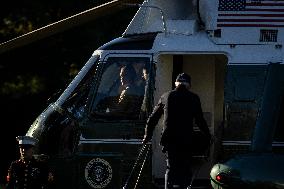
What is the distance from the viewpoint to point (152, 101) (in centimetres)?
1092

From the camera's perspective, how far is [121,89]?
36.2 feet

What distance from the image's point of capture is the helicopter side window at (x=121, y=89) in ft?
36.0

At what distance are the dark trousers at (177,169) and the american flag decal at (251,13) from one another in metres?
1.94

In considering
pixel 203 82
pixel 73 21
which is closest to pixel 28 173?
pixel 73 21

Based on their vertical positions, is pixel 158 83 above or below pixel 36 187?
above

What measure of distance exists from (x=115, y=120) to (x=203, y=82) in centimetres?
150

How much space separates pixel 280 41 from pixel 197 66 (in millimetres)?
1377

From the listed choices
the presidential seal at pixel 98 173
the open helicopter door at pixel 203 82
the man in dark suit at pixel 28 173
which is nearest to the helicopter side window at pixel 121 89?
the open helicopter door at pixel 203 82

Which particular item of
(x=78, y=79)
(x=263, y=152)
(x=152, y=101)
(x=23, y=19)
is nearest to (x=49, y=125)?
(x=78, y=79)

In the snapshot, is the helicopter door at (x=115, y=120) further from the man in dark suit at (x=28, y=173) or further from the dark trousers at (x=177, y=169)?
the man in dark suit at (x=28, y=173)

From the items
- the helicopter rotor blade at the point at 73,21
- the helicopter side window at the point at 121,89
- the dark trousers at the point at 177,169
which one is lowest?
the dark trousers at the point at 177,169

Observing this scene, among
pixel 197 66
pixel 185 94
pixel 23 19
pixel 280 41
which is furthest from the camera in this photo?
pixel 23 19

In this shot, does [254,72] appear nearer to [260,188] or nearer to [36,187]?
[260,188]

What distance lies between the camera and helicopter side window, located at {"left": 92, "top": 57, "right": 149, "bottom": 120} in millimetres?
10969
